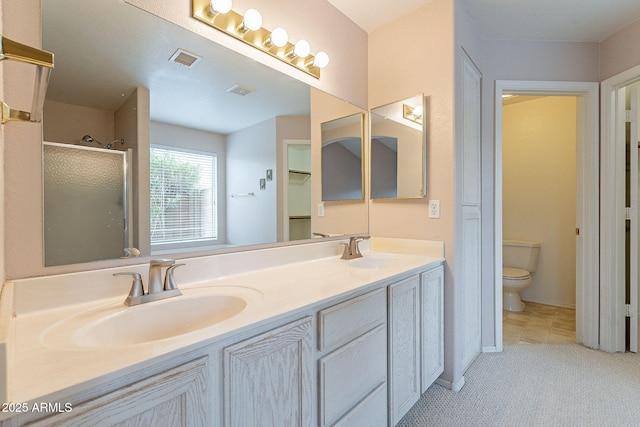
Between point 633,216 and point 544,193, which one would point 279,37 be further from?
point 544,193

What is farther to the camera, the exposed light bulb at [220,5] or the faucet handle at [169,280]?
the exposed light bulb at [220,5]

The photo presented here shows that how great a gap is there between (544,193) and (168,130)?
3827 mm

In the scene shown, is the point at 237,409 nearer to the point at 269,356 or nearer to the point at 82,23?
the point at 269,356

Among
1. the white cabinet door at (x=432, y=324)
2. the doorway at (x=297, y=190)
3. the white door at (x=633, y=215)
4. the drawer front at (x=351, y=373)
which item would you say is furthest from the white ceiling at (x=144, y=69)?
the white door at (x=633, y=215)

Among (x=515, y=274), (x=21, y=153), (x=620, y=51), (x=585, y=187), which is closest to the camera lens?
(x=21, y=153)

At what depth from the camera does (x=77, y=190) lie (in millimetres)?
1015

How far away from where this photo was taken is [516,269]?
3.37 meters

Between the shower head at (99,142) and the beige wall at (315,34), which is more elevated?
the beige wall at (315,34)

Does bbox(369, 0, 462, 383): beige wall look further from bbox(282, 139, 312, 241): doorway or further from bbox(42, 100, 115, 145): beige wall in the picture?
bbox(42, 100, 115, 145): beige wall

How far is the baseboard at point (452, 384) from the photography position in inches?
72.1

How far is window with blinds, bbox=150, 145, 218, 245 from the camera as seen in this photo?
3.96ft

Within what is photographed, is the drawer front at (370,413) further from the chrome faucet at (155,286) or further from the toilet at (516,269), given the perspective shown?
the toilet at (516,269)

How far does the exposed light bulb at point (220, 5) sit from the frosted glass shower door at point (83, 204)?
2.38 feet

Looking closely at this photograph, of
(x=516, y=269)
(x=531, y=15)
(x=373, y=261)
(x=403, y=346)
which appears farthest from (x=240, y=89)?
(x=516, y=269)
